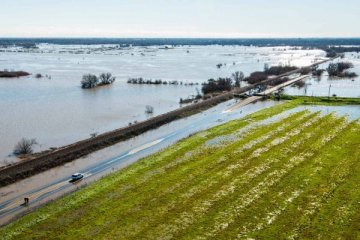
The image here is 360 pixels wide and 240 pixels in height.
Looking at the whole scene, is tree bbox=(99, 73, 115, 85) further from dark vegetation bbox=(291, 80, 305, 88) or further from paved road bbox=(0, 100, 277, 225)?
dark vegetation bbox=(291, 80, 305, 88)

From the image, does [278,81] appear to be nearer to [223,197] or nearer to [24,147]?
[24,147]

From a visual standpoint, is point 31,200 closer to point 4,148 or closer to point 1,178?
point 1,178

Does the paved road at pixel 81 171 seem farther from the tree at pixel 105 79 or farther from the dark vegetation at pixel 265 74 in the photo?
the dark vegetation at pixel 265 74

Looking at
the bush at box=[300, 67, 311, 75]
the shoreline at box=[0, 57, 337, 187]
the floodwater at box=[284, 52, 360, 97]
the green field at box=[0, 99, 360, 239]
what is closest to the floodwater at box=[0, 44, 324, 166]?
the shoreline at box=[0, 57, 337, 187]

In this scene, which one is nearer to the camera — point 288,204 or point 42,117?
point 288,204

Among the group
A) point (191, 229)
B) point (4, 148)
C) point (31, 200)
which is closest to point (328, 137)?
point (191, 229)

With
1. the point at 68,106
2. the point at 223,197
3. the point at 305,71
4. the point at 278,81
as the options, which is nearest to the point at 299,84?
the point at 278,81
